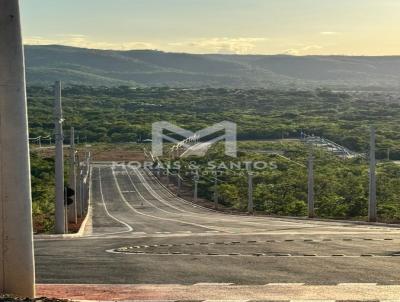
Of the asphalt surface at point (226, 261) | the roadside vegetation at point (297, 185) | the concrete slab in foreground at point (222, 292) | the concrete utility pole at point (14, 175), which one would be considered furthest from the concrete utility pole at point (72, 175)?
the concrete utility pole at point (14, 175)

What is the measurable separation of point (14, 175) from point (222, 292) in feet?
12.9

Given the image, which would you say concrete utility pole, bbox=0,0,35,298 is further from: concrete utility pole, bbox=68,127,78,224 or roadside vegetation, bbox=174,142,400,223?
roadside vegetation, bbox=174,142,400,223

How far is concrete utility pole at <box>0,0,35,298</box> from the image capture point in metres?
8.85

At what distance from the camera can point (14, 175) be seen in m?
9.02

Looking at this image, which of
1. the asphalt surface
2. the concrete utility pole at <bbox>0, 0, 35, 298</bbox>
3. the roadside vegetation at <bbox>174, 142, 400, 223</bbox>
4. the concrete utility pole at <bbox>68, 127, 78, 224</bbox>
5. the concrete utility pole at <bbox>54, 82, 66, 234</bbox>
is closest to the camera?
the concrete utility pole at <bbox>0, 0, 35, 298</bbox>

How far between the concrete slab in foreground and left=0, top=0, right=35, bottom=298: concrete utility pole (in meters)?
1.31

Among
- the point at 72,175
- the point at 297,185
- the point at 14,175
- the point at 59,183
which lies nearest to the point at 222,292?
the point at 14,175

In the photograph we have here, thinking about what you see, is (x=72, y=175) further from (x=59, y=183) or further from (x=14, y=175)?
(x=14, y=175)

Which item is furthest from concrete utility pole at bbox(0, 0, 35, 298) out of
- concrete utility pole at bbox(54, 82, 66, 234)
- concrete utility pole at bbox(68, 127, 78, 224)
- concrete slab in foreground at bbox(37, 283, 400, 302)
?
concrete utility pole at bbox(68, 127, 78, 224)

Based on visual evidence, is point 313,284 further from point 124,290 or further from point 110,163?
point 110,163

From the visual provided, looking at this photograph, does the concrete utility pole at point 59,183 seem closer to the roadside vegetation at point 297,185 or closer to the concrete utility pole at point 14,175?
the concrete utility pole at point 14,175

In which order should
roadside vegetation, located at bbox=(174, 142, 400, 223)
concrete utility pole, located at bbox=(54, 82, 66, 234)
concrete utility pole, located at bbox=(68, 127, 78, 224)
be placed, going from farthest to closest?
roadside vegetation, located at bbox=(174, 142, 400, 223)
concrete utility pole, located at bbox=(68, 127, 78, 224)
concrete utility pole, located at bbox=(54, 82, 66, 234)

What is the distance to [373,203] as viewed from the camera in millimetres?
40000

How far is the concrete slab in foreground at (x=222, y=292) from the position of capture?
10.4 m
